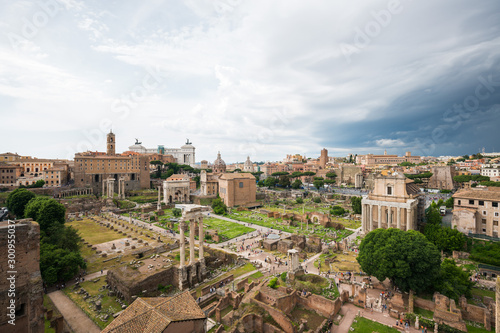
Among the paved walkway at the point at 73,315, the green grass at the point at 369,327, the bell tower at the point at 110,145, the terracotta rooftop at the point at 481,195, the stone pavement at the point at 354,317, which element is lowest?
the stone pavement at the point at 354,317

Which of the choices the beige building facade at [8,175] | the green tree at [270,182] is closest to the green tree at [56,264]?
the beige building facade at [8,175]

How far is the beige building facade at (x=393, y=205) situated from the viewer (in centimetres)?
3759

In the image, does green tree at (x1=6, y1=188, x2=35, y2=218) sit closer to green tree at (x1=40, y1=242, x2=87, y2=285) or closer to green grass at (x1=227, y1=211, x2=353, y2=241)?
green tree at (x1=40, y1=242, x2=87, y2=285)

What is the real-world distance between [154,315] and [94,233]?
37.8 meters

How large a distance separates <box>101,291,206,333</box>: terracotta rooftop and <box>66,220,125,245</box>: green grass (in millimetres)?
30310

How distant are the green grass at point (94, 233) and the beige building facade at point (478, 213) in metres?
53.8

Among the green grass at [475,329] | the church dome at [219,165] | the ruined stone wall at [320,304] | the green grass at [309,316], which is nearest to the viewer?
the green grass at [475,329]

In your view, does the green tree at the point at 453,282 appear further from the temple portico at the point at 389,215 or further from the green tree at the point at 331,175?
the green tree at the point at 331,175

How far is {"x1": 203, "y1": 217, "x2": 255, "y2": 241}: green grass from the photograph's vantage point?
4406cm

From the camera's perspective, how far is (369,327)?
61.0 feet

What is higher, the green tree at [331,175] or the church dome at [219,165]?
the church dome at [219,165]

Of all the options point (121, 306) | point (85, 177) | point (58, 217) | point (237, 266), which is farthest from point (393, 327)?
point (85, 177)

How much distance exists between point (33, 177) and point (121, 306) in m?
80.2

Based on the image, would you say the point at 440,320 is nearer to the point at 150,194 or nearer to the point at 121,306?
the point at 121,306
